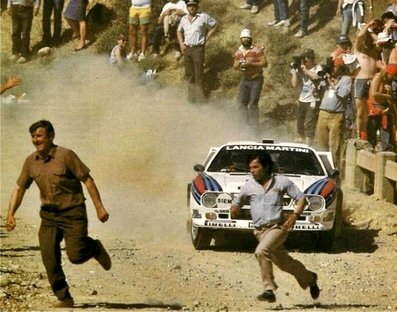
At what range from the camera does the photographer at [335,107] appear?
2241 cm

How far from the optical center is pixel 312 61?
25047mm

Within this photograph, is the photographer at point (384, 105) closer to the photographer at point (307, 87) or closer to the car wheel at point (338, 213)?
the photographer at point (307, 87)

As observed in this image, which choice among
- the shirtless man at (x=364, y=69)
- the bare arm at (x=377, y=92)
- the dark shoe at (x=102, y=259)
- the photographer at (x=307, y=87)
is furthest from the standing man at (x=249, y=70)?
the dark shoe at (x=102, y=259)

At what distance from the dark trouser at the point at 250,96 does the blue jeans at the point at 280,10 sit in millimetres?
3652

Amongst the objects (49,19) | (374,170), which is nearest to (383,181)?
(374,170)

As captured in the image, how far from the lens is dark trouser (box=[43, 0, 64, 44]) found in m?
32.0

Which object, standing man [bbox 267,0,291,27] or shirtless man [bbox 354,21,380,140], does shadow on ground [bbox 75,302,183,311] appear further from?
standing man [bbox 267,0,291,27]

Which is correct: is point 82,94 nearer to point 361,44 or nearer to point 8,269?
point 361,44

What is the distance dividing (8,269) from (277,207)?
3.60 m

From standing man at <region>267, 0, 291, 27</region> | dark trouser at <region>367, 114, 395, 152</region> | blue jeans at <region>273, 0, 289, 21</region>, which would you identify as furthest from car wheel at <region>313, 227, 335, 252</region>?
standing man at <region>267, 0, 291, 27</region>

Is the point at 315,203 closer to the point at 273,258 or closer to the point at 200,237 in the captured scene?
the point at 200,237

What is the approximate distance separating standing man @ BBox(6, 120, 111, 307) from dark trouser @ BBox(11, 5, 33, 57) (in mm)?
18252

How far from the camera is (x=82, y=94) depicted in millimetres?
32844

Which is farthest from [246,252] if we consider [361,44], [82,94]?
[82,94]
